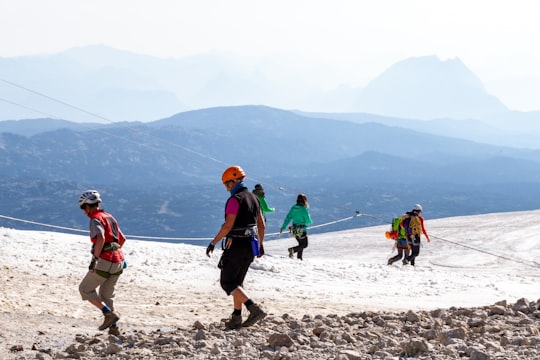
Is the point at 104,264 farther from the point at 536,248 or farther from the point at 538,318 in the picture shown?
the point at 536,248

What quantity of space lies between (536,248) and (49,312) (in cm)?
2966

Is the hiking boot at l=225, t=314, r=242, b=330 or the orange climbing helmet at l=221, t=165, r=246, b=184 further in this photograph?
the hiking boot at l=225, t=314, r=242, b=330

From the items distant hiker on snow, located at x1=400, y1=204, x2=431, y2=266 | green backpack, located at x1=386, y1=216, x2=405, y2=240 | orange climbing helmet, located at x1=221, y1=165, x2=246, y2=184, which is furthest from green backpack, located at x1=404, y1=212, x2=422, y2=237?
orange climbing helmet, located at x1=221, y1=165, x2=246, y2=184

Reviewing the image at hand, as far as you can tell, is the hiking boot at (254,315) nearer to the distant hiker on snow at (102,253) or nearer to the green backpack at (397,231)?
the distant hiker on snow at (102,253)

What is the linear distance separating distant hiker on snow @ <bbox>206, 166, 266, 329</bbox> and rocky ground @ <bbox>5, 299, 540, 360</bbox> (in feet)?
1.47

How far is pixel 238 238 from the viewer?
8.24 m

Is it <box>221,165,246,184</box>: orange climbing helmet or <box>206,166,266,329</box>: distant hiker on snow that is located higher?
<box>221,165,246,184</box>: orange climbing helmet

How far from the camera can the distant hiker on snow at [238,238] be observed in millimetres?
8156

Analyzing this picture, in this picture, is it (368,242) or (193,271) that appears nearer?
(193,271)

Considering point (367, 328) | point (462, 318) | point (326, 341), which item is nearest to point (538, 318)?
point (462, 318)

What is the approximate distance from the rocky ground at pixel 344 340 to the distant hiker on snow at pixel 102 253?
0.37 m

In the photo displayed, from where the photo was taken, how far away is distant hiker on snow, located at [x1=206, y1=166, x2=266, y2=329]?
816 cm

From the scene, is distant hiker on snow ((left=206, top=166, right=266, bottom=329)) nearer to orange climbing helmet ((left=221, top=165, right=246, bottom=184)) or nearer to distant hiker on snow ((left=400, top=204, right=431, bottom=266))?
orange climbing helmet ((left=221, top=165, right=246, bottom=184))

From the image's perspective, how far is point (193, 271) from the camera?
1614 cm
